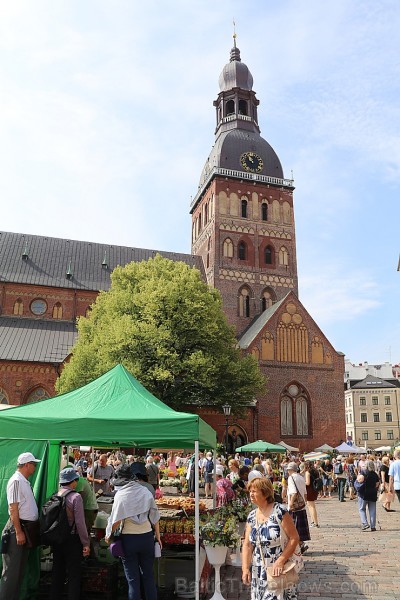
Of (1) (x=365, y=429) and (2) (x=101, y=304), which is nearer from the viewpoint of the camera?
(2) (x=101, y=304)

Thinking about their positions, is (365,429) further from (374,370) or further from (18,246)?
(18,246)

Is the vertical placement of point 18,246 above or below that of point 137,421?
above

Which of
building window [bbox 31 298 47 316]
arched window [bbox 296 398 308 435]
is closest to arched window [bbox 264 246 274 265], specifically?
arched window [bbox 296 398 308 435]

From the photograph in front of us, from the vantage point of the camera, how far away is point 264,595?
4.52 m

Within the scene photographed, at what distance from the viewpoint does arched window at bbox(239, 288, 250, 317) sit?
43656 millimetres

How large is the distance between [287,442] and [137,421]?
109ft

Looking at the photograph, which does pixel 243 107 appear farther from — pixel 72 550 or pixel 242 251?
pixel 72 550

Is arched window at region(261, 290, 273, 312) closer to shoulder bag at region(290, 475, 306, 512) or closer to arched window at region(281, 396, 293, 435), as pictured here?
arched window at region(281, 396, 293, 435)

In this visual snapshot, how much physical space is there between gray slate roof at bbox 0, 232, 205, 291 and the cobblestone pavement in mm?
34014

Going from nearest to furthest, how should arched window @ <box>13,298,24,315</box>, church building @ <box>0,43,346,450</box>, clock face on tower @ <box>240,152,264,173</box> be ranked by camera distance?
church building @ <box>0,43,346,450</box>, arched window @ <box>13,298,24,315</box>, clock face on tower @ <box>240,152,264,173</box>

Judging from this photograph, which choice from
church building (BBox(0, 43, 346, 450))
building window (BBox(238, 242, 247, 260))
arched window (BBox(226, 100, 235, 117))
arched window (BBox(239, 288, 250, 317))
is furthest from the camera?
arched window (BBox(226, 100, 235, 117))

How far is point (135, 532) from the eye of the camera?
5828 millimetres

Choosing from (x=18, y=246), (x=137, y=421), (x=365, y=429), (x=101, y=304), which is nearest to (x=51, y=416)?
(x=137, y=421)

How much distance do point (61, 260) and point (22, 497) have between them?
133ft
